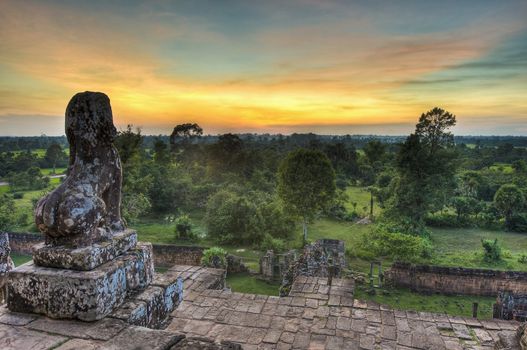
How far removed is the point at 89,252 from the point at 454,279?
11733mm

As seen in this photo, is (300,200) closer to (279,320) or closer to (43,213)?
(279,320)

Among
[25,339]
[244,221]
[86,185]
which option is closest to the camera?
[25,339]

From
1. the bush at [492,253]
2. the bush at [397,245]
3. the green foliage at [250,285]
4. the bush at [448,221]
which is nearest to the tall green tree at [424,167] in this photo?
the bush at [492,253]

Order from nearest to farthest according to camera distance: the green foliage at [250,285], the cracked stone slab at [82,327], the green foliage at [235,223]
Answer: the cracked stone slab at [82,327] → the green foliage at [250,285] → the green foliage at [235,223]

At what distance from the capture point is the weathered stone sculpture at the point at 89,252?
2082 mm

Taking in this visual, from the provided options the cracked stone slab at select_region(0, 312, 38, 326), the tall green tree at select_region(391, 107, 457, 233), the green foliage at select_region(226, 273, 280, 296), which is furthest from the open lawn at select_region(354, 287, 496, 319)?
the cracked stone slab at select_region(0, 312, 38, 326)

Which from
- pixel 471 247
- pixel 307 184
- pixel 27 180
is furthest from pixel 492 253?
pixel 27 180

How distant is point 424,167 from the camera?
16.6 metres

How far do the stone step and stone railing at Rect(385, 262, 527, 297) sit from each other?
10.3 meters

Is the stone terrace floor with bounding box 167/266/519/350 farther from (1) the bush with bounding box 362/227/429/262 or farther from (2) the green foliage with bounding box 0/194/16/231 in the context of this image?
(2) the green foliage with bounding box 0/194/16/231

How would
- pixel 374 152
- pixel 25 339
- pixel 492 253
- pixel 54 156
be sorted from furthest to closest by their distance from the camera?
pixel 54 156 → pixel 374 152 → pixel 492 253 → pixel 25 339

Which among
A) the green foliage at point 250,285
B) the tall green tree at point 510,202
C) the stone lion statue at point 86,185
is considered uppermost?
the stone lion statue at point 86,185

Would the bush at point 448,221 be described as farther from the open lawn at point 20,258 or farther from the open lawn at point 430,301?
the open lawn at point 20,258

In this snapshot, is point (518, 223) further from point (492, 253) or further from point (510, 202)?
point (492, 253)
